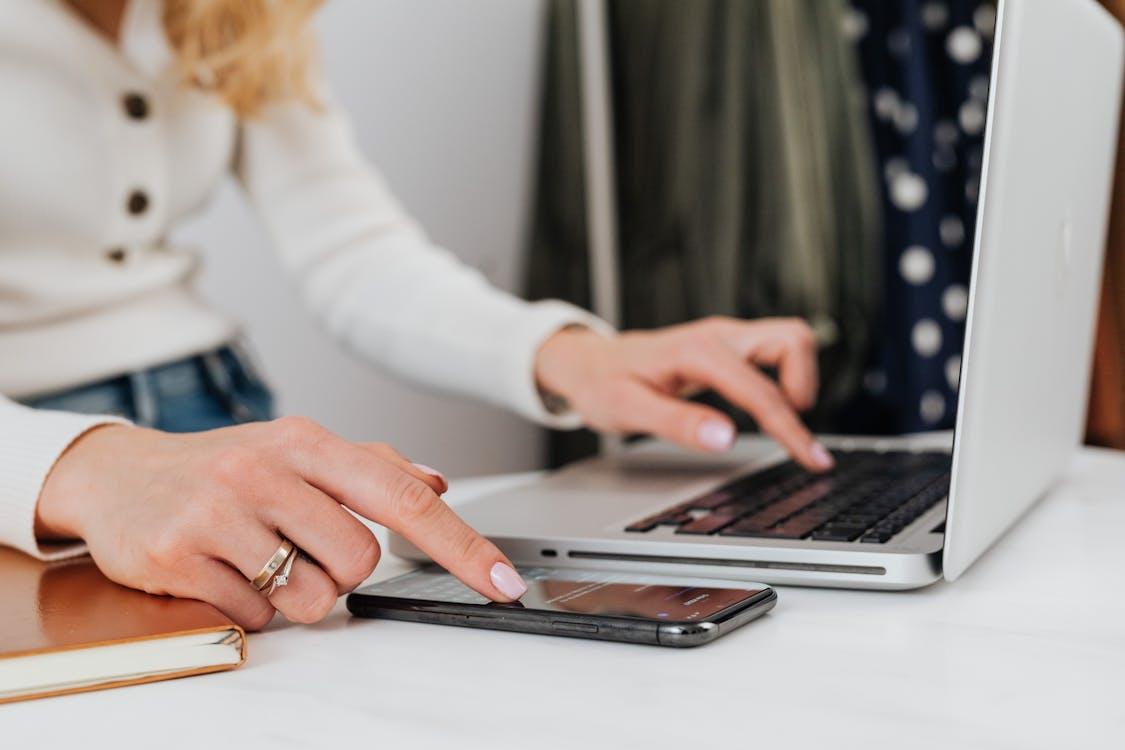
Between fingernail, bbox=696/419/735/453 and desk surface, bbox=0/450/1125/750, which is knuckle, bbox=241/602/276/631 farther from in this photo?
fingernail, bbox=696/419/735/453

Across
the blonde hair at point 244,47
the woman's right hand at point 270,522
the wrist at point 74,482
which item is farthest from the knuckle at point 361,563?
the blonde hair at point 244,47

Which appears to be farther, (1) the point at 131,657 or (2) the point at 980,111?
(2) the point at 980,111

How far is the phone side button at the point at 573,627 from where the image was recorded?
1.64 feet

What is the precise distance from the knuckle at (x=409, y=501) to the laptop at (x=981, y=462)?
0.10 metres

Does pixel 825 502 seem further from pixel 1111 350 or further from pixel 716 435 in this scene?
pixel 1111 350

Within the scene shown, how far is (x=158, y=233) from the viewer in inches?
44.0

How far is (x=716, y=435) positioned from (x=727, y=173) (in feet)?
4.06

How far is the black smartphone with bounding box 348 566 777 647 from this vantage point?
49 centimetres

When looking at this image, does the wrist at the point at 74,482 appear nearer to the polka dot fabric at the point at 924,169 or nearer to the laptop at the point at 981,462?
the laptop at the point at 981,462

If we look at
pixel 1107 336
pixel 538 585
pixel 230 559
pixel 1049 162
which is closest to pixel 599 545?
pixel 538 585

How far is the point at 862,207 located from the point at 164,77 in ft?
3.66

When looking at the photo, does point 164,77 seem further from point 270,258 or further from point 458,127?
point 458,127

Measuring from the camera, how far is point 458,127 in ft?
7.31

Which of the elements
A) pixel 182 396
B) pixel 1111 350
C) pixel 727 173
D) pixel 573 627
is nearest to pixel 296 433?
pixel 573 627
